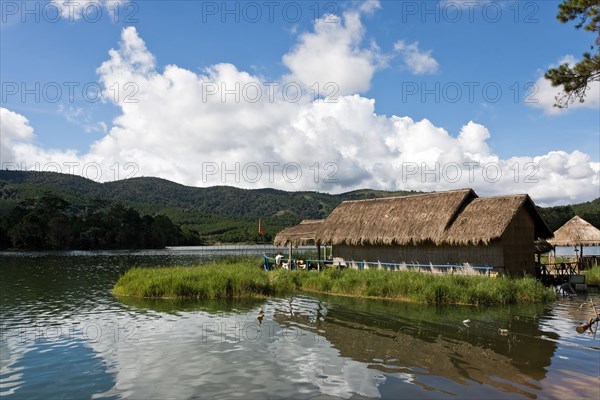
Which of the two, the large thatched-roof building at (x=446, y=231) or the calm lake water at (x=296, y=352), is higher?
the large thatched-roof building at (x=446, y=231)

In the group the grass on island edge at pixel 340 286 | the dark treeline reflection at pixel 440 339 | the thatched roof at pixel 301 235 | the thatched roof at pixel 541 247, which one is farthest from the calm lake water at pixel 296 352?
the thatched roof at pixel 301 235

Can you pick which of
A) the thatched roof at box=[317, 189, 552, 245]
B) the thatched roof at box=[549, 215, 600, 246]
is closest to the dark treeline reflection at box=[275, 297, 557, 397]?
the thatched roof at box=[317, 189, 552, 245]

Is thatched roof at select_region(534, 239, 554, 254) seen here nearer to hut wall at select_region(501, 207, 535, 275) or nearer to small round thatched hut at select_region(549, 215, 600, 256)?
hut wall at select_region(501, 207, 535, 275)

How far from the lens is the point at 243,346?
14.1 metres

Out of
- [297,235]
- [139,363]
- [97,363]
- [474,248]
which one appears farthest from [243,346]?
[297,235]

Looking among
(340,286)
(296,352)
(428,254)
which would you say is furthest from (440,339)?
(428,254)

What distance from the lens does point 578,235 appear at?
3494cm

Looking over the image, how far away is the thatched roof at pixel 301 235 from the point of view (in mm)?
35125

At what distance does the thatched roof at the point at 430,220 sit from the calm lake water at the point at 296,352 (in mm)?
5847

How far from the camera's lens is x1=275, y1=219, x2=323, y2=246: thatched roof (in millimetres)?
35125

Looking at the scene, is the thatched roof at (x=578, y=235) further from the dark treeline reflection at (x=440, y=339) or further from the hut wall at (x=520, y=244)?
the dark treeline reflection at (x=440, y=339)

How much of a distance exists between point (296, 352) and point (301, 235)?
22.3 metres

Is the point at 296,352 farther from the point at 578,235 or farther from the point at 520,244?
the point at 578,235

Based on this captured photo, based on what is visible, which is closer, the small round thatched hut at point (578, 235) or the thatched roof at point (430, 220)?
the thatched roof at point (430, 220)
